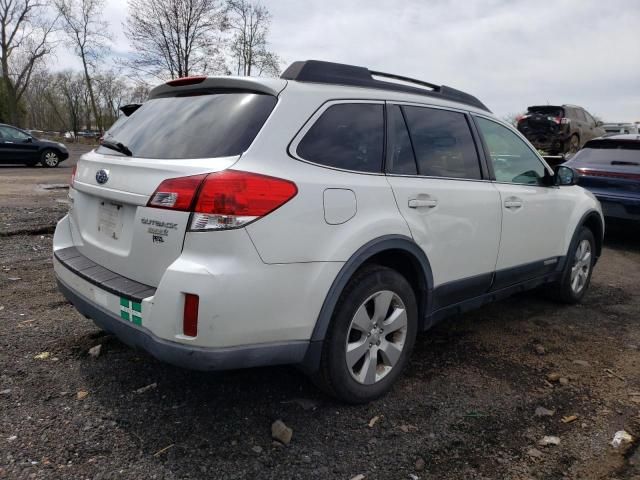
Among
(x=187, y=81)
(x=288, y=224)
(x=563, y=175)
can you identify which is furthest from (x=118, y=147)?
(x=563, y=175)

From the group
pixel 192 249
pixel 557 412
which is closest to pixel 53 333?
pixel 192 249

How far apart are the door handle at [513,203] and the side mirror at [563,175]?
738mm

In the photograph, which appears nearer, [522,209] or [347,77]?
[347,77]

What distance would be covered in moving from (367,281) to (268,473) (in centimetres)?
105

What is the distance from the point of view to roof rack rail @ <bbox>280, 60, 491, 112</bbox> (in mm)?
2745

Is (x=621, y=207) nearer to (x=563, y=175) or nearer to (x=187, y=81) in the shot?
(x=563, y=175)

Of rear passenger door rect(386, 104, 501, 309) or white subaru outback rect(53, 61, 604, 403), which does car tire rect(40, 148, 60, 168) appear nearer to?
white subaru outback rect(53, 61, 604, 403)

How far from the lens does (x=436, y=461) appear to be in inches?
95.7

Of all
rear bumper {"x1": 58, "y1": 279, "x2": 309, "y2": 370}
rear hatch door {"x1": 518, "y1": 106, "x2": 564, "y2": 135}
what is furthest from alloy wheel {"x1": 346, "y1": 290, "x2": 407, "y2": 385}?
rear hatch door {"x1": 518, "y1": 106, "x2": 564, "y2": 135}

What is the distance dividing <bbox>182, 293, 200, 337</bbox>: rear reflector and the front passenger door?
2.37 metres

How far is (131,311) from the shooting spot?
2.42 meters

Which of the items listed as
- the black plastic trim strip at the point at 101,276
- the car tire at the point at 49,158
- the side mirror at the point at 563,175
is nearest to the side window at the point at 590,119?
the side mirror at the point at 563,175

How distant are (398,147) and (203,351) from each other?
1.64m

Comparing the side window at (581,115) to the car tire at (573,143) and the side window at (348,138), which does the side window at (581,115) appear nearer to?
the car tire at (573,143)
